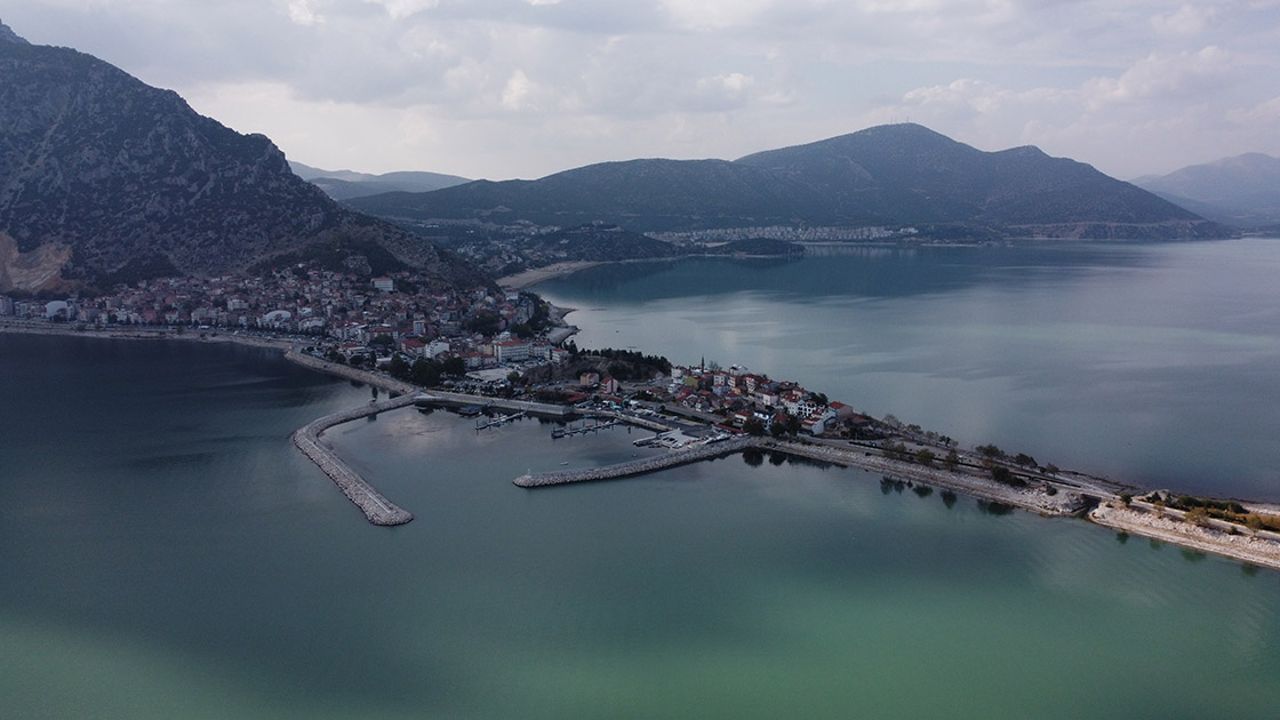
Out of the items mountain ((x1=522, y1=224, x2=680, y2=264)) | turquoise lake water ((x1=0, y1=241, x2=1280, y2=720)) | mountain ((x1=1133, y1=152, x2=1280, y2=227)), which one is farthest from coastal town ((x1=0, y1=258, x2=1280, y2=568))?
mountain ((x1=1133, y1=152, x2=1280, y2=227))

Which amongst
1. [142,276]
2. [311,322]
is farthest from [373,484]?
[142,276]

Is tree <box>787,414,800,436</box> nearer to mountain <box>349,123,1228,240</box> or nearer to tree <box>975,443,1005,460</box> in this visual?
tree <box>975,443,1005,460</box>

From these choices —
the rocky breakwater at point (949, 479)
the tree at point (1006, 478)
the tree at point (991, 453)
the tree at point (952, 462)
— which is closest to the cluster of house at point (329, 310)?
the rocky breakwater at point (949, 479)

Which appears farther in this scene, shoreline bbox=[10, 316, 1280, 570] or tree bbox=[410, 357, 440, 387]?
tree bbox=[410, 357, 440, 387]

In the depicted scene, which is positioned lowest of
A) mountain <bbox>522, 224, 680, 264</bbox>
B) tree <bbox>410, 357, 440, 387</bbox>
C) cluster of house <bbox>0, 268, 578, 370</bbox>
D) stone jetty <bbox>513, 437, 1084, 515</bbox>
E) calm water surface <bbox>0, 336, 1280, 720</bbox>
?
calm water surface <bbox>0, 336, 1280, 720</bbox>

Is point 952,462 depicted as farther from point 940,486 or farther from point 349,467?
point 349,467

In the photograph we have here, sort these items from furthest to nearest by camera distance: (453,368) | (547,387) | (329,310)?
(329,310)
(453,368)
(547,387)

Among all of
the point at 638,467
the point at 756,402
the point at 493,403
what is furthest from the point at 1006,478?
the point at 493,403
